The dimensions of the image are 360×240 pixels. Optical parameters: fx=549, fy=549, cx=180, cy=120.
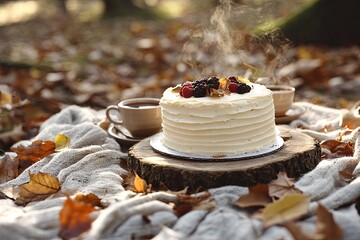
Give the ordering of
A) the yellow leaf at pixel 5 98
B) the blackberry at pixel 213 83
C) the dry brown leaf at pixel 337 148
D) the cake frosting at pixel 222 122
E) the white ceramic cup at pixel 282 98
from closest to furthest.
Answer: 1. the cake frosting at pixel 222 122
2. the blackberry at pixel 213 83
3. the dry brown leaf at pixel 337 148
4. the white ceramic cup at pixel 282 98
5. the yellow leaf at pixel 5 98

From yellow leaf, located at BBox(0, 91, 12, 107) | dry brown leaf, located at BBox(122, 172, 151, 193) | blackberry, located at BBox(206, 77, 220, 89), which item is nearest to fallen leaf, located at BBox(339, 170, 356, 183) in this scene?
blackberry, located at BBox(206, 77, 220, 89)

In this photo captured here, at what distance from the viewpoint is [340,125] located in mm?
3393

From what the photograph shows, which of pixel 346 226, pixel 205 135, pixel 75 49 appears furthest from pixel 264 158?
pixel 75 49

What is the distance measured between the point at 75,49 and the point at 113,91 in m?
2.84

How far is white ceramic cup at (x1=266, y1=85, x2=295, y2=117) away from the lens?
3.41 m

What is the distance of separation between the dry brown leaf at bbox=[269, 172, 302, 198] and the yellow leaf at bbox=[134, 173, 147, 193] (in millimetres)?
564

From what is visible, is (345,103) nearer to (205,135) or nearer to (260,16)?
(260,16)

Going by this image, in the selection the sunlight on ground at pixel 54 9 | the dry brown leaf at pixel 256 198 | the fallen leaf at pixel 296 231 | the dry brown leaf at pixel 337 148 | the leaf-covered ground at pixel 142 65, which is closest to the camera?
the fallen leaf at pixel 296 231

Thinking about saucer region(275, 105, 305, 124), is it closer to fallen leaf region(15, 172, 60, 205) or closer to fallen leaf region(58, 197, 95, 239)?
fallen leaf region(15, 172, 60, 205)

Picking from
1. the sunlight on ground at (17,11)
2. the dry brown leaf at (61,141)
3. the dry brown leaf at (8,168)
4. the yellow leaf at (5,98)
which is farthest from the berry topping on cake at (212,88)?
the sunlight on ground at (17,11)

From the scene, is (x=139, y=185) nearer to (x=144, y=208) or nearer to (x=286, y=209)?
(x=144, y=208)

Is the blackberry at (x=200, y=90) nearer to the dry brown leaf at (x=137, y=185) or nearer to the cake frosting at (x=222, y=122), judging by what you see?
the cake frosting at (x=222, y=122)

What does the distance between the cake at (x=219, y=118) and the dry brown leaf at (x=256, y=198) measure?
1.03 feet

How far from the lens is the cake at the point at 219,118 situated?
99.3 inches
